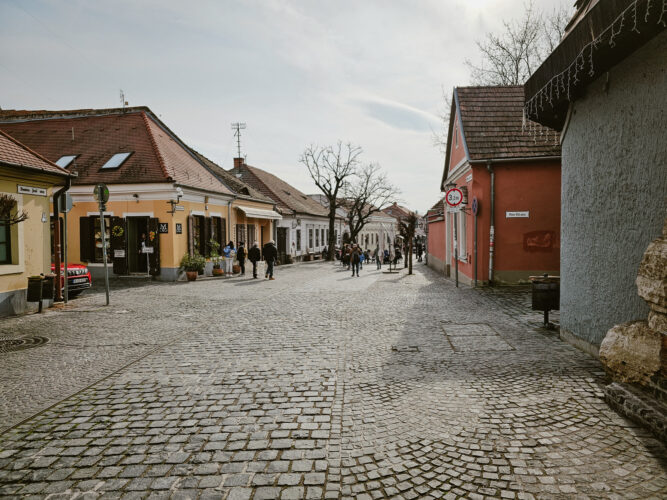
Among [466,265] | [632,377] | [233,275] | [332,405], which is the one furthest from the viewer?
[233,275]

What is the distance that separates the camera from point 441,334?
801 cm

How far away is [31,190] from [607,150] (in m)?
11.6

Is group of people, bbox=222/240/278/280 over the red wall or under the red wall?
under

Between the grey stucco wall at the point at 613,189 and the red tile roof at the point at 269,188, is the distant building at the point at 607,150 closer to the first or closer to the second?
the grey stucco wall at the point at 613,189

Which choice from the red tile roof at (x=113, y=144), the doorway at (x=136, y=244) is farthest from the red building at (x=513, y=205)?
the doorway at (x=136, y=244)

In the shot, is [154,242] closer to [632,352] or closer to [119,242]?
[119,242]

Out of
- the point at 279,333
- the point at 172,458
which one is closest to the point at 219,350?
the point at 279,333

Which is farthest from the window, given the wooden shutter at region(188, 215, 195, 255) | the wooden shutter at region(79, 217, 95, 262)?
the wooden shutter at region(79, 217, 95, 262)

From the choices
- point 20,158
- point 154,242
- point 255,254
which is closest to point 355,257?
point 255,254

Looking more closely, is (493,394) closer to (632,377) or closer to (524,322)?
(632,377)

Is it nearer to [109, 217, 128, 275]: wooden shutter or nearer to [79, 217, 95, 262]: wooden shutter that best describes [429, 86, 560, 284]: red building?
[109, 217, 128, 275]: wooden shutter

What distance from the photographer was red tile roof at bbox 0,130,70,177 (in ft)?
34.2

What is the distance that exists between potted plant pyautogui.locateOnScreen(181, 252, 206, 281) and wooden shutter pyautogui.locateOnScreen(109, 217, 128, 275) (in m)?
2.48

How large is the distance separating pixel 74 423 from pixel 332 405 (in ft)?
7.77
